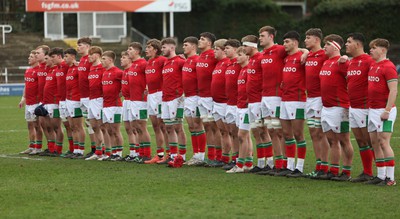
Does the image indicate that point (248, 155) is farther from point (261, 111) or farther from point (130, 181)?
point (130, 181)

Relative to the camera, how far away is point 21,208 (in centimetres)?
1230

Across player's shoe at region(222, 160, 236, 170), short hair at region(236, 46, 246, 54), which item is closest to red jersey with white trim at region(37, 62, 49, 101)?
player's shoe at region(222, 160, 236, 170)

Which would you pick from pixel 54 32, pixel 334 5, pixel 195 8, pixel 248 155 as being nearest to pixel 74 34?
pixel 54 32

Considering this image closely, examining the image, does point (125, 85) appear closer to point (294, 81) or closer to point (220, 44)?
point (220, 44)

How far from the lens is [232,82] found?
1650cm

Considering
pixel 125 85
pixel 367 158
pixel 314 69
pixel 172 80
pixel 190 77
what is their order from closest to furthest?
pixel 367 158
pixel 314 69
pixel 190 77
pixel 172 80
pixel 125 85

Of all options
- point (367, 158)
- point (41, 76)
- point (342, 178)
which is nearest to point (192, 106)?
point (342, 178)

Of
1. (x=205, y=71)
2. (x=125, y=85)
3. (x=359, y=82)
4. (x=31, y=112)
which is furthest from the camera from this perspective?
(x=31, y=112)

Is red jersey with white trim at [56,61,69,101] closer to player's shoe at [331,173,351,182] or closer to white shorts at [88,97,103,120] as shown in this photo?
white shorts at [88,97,103,120]

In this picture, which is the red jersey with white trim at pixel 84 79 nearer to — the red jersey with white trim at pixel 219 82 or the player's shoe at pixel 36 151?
the player's shoe at pixel 36 151

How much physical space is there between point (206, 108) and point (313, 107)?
281cm

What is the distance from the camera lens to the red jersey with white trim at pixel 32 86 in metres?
20.1

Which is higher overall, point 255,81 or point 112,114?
point 255,81

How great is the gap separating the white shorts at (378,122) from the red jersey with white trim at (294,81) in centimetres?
147
